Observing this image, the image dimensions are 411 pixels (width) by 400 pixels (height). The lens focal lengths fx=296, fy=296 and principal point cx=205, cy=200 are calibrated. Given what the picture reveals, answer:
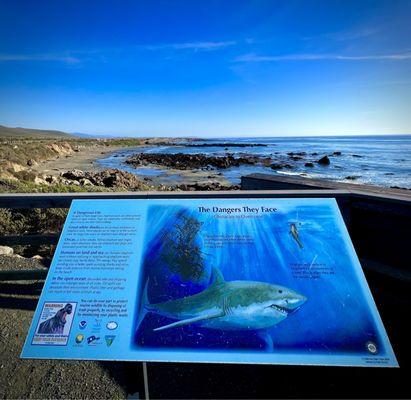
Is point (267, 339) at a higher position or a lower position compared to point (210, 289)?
lower

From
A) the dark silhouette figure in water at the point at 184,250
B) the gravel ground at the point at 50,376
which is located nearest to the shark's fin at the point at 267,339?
the dark silhouette figure in water at the point at 184,250

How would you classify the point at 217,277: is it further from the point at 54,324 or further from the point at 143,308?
the point at 54,324

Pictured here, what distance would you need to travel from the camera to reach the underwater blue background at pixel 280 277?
200 cm

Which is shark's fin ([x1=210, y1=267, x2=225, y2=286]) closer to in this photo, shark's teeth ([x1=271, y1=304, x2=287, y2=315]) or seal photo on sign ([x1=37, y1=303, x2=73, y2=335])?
shark's teeth ([x1=271, y1=304, x2=287, y2=315])

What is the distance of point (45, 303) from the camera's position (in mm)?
2227

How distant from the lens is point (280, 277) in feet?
7.40

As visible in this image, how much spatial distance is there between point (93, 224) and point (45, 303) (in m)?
0.72

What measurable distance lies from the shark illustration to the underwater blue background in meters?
0.04

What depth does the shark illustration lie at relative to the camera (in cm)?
207

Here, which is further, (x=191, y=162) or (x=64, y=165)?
(x=191, y=162)

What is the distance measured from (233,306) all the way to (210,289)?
211mm

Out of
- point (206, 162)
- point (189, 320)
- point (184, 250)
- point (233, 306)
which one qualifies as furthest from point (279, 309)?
point (206, 162)

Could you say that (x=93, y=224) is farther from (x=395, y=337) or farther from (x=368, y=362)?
(x=395, y=337)

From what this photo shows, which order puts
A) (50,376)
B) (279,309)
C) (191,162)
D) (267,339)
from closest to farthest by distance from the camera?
(267,339) → (279,309) → (50,376) → (191,162)
